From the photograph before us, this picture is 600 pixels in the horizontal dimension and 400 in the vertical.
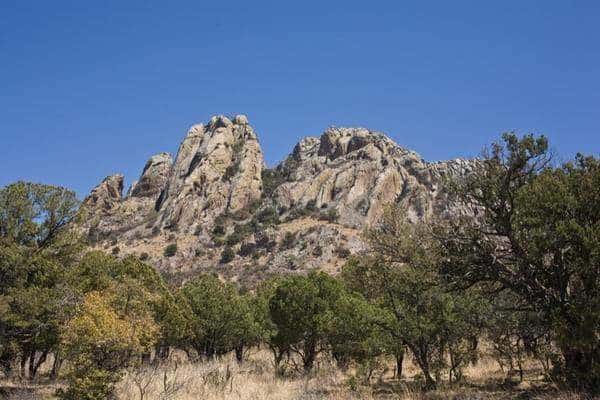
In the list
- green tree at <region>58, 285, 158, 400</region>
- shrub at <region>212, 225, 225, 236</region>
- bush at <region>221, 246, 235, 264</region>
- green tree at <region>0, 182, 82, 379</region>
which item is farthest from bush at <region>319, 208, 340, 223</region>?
green tree at <region>58, 285, 158, 400</region>

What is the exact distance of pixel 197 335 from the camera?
32375 millimetres

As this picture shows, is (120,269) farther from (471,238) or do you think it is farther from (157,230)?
(157,230)

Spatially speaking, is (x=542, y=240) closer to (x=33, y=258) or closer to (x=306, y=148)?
(x=33, y=258)

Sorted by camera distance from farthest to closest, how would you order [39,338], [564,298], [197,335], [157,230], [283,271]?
1. [157,230]
2. [283,271]
3. [197,335]
4. [39,338]
5. [564,298]

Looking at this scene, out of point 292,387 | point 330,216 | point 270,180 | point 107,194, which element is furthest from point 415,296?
point 107,194

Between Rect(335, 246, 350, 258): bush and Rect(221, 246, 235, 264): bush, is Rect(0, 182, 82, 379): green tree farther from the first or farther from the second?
Rect(221, 246, 235, 264): bush

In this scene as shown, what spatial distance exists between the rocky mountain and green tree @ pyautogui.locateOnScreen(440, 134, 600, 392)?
60.6 m

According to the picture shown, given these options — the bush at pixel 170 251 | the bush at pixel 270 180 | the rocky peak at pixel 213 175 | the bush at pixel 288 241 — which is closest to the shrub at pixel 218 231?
the rocky peak at pixel 213 175

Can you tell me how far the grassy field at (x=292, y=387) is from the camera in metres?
18.2

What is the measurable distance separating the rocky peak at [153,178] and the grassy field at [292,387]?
113m

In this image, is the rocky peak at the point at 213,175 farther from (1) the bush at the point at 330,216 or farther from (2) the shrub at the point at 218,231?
(1) the bush at the point at 330,216

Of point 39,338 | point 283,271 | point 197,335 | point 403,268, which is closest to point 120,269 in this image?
point 197,335

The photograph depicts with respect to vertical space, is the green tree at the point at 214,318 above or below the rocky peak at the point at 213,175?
below

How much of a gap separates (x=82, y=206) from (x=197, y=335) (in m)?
12.7
